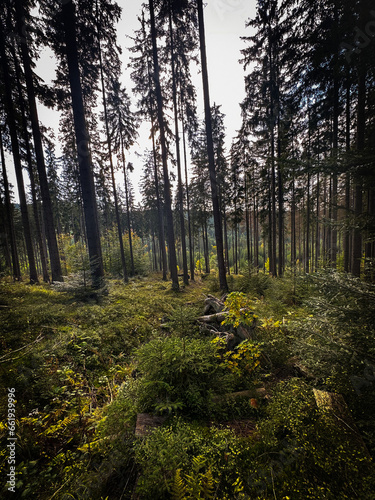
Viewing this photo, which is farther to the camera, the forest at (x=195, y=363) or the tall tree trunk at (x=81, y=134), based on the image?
the tall tree trunk at (x=81, y=134)

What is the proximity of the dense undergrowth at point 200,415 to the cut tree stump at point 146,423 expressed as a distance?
0.25ft

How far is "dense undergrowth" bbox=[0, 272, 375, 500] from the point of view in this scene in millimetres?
1699

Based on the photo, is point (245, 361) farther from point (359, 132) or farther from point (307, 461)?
point (359, 132)

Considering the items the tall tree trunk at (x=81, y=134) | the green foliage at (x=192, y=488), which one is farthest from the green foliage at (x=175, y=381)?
the tall tree trunk at (x=81, y=134)

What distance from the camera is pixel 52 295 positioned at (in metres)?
7.74

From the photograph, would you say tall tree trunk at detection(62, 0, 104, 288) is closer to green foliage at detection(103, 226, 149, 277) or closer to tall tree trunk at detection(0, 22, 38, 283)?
tall tree trunk at detection(0, 22, 38, 283)

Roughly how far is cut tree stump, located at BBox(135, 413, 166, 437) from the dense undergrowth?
0.25 ft

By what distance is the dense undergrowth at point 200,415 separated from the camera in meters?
1.70

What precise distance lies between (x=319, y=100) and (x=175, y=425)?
1463 cm

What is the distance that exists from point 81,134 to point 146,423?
10467 mm

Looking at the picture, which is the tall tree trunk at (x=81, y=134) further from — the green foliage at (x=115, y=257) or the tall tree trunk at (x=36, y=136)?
the green foliage at (x=115, y=257)

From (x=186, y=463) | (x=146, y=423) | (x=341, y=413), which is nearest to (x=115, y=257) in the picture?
(x=146, y=423)

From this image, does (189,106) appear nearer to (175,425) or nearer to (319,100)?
(319,100)

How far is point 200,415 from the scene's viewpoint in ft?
8.63
